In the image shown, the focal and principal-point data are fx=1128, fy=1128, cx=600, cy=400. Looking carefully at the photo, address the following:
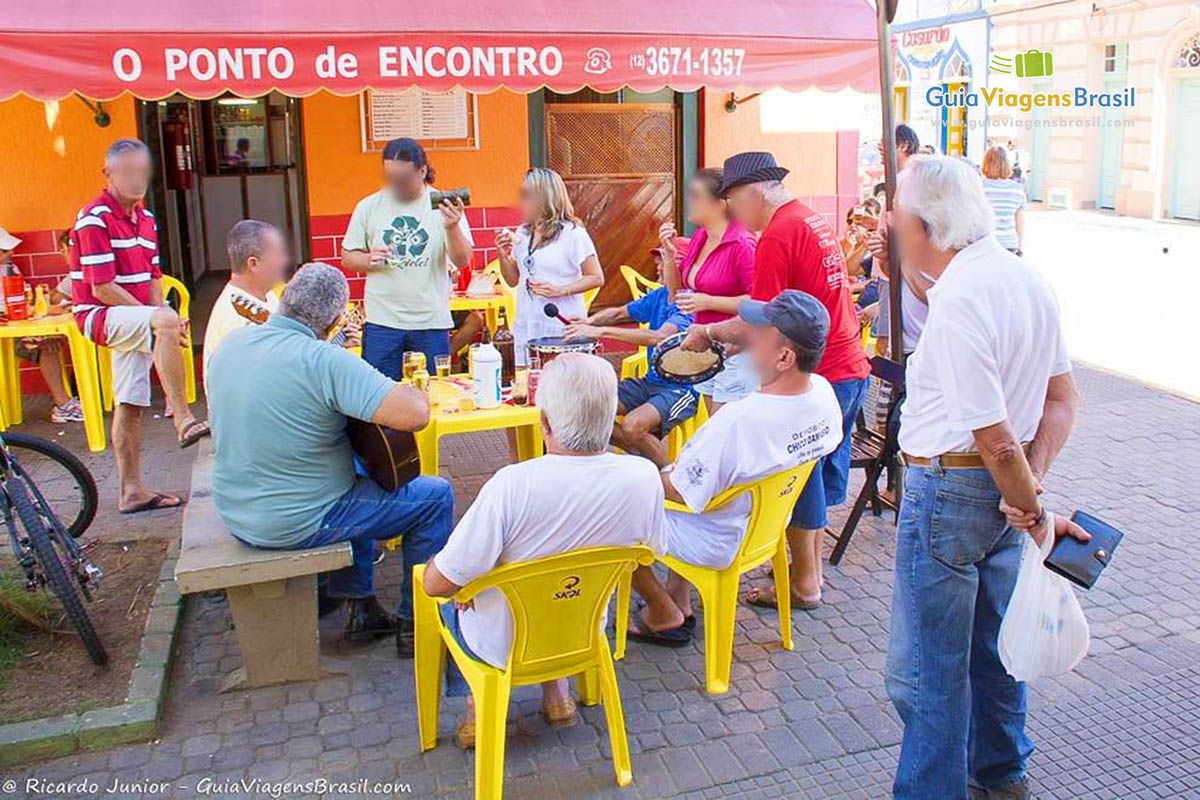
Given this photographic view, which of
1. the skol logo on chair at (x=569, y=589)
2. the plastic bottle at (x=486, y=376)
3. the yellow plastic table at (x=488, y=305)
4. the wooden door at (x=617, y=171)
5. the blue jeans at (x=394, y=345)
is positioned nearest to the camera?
the skol logo on chair at (x=569, y=589)

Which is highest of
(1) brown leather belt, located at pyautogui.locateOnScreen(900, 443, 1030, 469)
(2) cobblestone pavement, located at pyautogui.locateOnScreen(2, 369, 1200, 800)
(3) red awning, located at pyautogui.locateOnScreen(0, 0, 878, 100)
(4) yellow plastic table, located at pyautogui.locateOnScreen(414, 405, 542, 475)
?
(3) red awning, located at pyautogui.locateOnScreen(0, 0, 878, 100)

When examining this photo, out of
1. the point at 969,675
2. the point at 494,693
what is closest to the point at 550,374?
the point at 494,693

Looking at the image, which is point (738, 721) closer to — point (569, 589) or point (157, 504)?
point (569, 589)

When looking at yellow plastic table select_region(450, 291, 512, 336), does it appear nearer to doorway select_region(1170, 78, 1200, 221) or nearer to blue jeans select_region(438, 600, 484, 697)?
blue jeans select_region(438, 600, 484, 697)

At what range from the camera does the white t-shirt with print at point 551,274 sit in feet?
19.6

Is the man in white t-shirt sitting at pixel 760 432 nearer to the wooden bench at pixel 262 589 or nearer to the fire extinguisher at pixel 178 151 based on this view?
the wooden bench at pixel 262 589

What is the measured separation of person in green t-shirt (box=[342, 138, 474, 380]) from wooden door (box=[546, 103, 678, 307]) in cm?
348

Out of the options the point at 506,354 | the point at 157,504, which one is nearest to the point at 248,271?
the point at 506,354

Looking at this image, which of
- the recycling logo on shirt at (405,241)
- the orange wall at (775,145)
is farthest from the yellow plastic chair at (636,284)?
the recycling logo on shirt at (405,241)

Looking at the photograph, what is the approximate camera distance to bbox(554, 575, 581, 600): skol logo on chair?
3256 millimetres

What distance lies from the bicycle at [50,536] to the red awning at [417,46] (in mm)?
1847

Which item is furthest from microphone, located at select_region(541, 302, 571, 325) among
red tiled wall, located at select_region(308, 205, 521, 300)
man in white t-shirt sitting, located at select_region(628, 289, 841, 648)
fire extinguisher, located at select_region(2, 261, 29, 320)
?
fire extinguisher, located at select_region(2, 261, 29, 320)

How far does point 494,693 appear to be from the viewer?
10.8 ft

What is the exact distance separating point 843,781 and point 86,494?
152 inches
